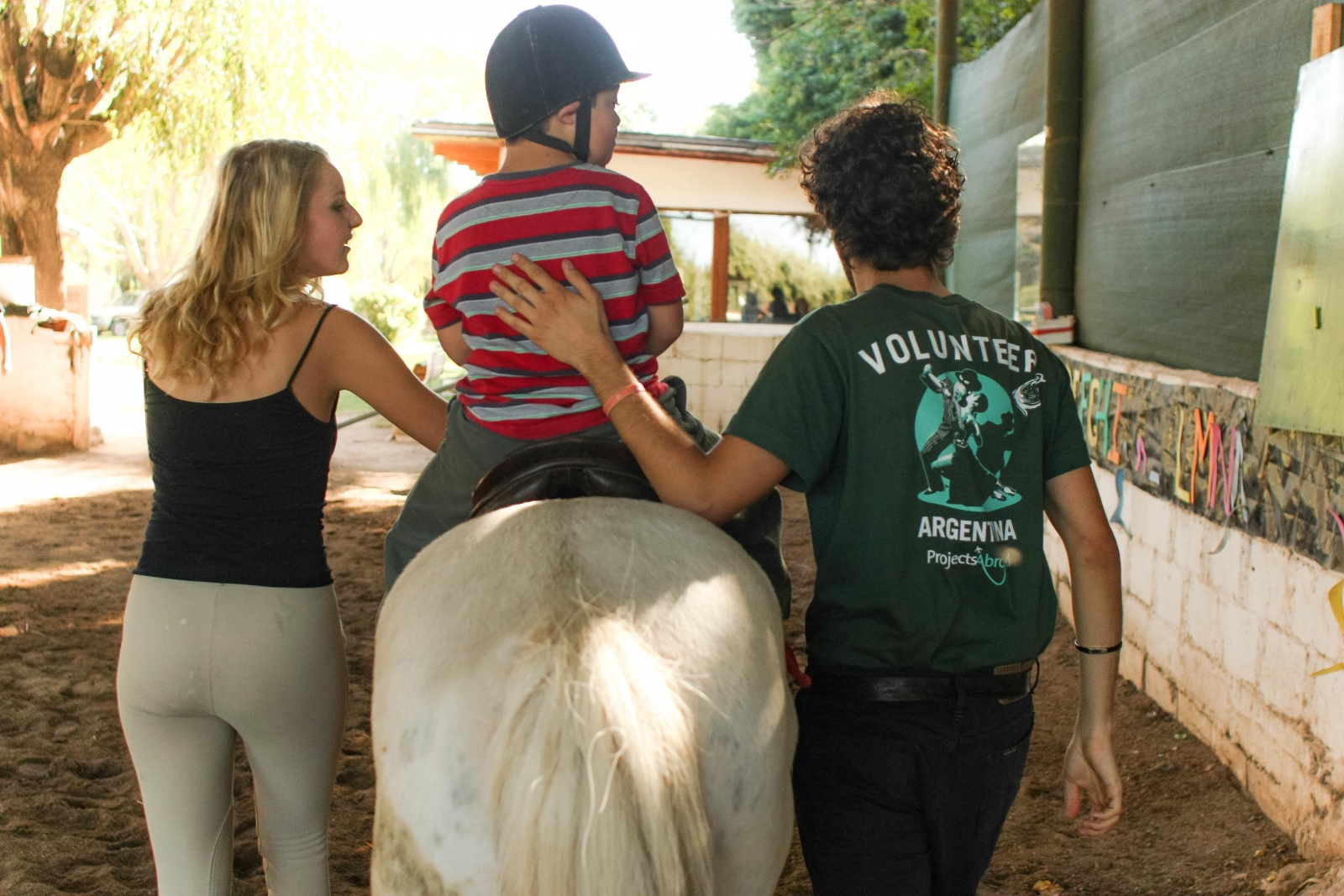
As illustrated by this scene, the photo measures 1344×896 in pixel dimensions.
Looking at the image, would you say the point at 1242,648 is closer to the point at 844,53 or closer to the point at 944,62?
the point at 944,62

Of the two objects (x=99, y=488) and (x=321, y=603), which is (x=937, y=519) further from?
(x=99, y=488)

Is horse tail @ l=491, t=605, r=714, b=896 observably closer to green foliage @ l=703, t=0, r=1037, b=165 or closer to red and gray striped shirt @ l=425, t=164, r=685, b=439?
red and gray striped shirt @ l=425, t=164, r=685, b=439

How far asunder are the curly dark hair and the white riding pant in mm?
1309

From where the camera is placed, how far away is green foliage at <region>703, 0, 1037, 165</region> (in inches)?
368

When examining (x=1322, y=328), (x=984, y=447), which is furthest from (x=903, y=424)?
(x=1322, y=328)

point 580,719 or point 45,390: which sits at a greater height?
point 580,719

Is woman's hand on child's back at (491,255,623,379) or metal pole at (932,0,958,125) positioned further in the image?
metal pole at (932,0,958,125)

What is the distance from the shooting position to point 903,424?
174 centimetres

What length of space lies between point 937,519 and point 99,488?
957 cm

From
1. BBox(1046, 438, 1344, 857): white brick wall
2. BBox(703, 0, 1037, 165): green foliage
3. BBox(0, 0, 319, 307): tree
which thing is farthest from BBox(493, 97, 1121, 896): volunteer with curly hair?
BBox(0, 0, 319, 307): tree

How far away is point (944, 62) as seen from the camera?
8.17 metres

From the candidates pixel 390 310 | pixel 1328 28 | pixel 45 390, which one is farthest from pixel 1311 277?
pixel 390 310

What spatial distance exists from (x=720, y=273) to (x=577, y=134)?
11229mm

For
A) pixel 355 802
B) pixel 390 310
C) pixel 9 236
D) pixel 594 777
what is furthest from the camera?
pixel 390 310
